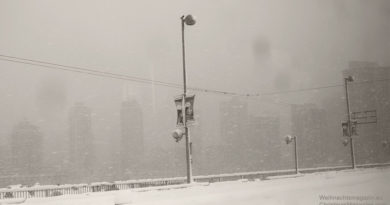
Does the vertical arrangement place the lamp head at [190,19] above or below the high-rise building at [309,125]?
above

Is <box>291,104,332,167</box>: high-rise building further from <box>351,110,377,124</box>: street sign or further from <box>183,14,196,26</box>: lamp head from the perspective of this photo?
<box>183,14,196,26</box>: lamp head

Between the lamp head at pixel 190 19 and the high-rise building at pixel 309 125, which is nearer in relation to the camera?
the lamp head at pixel 190 19

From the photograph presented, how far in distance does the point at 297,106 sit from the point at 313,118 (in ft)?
14.8

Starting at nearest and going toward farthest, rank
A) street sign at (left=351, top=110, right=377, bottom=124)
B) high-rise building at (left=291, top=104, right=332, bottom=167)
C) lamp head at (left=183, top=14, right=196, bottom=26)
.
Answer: lamp head at (left=183, top=14, right=196, bottom=26), street sign at (left=351, top=110, right=377, bottom=124), high-rise building at (left=291, top=104, right=332, bottom=167)

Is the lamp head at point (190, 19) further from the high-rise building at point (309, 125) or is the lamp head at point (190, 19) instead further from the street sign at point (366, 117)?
the high-rise building at point (309, 125)

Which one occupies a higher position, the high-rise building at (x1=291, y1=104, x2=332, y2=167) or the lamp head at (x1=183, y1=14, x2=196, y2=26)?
the lamp head at (x1=183, y1=14, x2=196, y2=26)

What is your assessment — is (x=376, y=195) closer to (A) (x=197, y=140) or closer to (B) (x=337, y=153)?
(B) (x=337, y=153)

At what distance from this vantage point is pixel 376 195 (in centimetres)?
1246

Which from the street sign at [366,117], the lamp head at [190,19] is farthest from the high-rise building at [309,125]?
the lamp head at [190,19]

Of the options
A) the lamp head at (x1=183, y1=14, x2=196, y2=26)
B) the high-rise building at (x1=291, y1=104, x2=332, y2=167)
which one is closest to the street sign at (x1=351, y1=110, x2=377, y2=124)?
the high-rise building at (x1=291, y1=104, x2=332, y2=167)

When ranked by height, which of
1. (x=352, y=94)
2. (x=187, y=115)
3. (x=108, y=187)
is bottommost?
(x=108, y=187)

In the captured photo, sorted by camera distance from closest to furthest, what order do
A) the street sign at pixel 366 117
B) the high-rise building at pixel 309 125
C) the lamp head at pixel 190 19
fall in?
the lamp head at pixel 190 19 → the street sign at pixel 366 117 → the high-rise building at pixel 309 125

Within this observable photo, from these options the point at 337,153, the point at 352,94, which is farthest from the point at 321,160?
the point at 352,94

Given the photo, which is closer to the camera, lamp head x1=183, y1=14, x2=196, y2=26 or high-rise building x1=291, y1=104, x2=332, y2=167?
lamp head x1=183, y1=14, x2=196, y2=26
